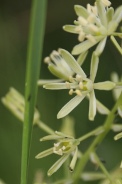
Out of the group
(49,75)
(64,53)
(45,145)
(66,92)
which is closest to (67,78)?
(64,53)

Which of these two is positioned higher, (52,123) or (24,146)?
(52,123)

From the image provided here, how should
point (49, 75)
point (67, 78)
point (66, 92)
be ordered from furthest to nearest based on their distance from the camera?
point (49, 75), point (66, 92), point (67, 78)

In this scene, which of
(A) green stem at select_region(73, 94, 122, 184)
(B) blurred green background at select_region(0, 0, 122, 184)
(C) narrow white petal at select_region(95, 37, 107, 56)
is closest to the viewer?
(C) narrow white petal at select_region(95, 37, 107, 56)

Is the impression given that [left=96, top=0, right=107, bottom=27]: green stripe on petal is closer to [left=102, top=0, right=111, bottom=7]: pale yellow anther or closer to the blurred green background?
[left=102, top=0, right=111, bottom=7]: pale yellow anther

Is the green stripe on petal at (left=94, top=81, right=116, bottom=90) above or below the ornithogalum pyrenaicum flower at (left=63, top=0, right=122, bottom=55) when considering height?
below

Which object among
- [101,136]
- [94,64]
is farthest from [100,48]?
[101,136]

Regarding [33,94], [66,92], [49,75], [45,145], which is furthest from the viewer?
[49,75]

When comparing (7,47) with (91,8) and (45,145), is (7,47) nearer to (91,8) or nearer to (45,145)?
(45,145)

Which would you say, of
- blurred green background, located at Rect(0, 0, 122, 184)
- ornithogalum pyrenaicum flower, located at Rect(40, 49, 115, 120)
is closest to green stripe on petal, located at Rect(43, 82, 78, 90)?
ornithogalum pyrenaicum flower, located at Rect(40, 49, 115, 120)
